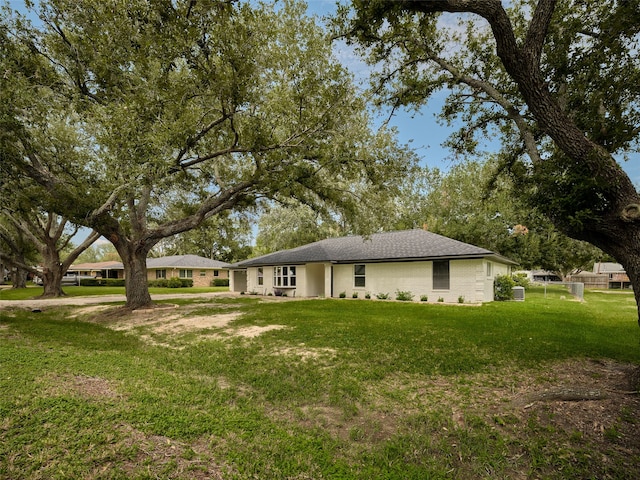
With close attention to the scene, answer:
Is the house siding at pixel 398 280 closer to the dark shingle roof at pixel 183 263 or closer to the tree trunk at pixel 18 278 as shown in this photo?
the dark shingle roof at pixel 183 263

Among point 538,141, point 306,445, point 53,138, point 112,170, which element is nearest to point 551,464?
point 306,445

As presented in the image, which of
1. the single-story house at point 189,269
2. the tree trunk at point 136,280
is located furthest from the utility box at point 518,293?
the single-story house at point 189,269

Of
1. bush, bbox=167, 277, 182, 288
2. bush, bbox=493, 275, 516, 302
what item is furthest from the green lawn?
bush, bbox=167, 277, 182, 288

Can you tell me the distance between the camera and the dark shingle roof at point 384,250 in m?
17.2

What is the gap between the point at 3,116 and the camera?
9141 millimetres

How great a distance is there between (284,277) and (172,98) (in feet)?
49.8

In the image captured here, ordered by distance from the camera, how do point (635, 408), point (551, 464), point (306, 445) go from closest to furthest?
point (551, 464) < point (306, 445) < point (635, 408)

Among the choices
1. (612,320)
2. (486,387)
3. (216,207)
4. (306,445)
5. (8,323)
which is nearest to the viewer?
(306,445)

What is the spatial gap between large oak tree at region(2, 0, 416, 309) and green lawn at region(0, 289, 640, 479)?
5.22 m

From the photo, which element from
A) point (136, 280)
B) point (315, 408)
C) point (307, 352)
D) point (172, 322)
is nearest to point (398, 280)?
point (172, 322)

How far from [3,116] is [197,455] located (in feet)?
36.0

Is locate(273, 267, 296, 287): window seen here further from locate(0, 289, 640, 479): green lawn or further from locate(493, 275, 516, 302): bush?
locate(0, 289, 640, 479): green lawn

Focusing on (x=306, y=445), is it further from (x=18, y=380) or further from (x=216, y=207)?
(x=216, y=207)

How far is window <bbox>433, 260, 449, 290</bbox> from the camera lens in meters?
17.6
